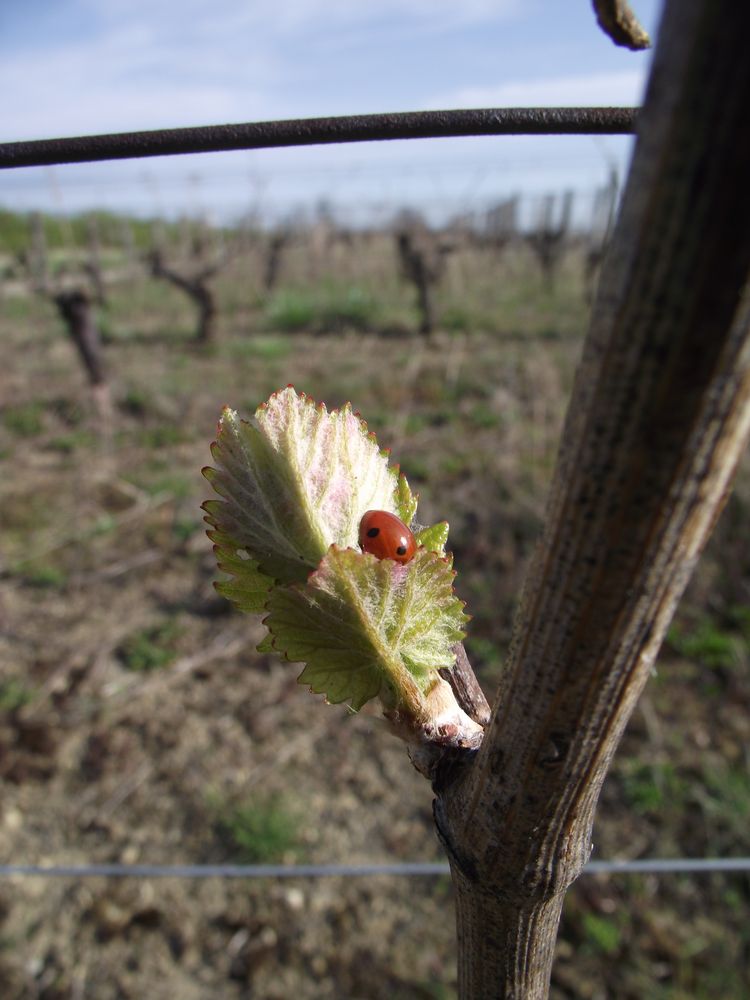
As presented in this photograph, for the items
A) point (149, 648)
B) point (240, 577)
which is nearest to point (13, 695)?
point (149, 648)

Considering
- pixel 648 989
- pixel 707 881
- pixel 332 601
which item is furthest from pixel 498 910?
pixel 707 881

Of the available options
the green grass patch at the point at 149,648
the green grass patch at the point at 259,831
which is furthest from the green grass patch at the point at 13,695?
the green grass patch at the point at 259,831

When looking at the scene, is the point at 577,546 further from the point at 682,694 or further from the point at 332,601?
the point at 682,694

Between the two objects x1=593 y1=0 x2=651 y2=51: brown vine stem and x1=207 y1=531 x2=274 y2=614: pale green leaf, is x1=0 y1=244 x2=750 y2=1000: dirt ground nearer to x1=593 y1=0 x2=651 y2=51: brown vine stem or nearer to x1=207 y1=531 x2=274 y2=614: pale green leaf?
x1=207 y1=531 x2=274 y2=614: pale green leaf

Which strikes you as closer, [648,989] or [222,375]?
[648,989]

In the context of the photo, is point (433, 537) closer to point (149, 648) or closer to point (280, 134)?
point (280, 134)

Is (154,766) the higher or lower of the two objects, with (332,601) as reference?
lower
